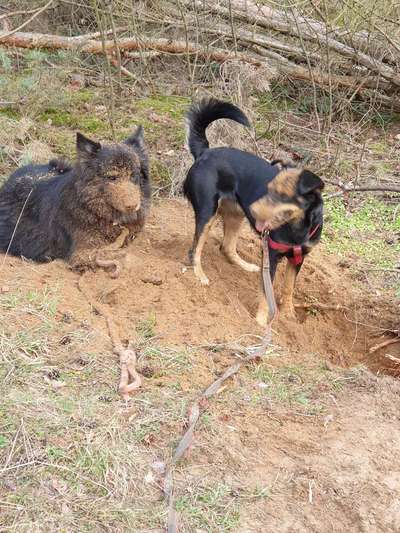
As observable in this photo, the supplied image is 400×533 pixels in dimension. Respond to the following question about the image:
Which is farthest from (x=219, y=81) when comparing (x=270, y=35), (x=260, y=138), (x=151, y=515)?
(x=151, y=515)

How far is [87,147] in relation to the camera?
18.9ft

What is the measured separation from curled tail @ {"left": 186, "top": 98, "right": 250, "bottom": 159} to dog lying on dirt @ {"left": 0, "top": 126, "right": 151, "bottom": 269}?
498 millimetres

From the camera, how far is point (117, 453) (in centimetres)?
352

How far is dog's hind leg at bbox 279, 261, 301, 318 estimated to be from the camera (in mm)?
5875

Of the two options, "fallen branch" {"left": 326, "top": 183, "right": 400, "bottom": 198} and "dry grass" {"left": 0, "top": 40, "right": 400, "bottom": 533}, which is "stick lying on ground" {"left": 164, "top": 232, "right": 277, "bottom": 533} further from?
"fallen branch" {"left": 326, "top": 183, "right": 400, "bottom": 198}

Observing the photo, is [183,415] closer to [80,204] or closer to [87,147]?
[80,204]

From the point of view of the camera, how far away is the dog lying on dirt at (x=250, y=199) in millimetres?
5262

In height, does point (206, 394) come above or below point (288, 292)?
above

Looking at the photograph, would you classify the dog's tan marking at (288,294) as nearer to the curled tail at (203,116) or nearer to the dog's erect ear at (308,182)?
the dog's erect ear at (308,182)

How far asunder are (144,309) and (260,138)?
4714 millimetres

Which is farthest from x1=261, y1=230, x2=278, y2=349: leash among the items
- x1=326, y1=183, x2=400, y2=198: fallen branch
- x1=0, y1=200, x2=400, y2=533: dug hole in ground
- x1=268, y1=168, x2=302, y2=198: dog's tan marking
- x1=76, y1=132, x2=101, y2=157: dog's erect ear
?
x1=326, y1=183, x2=400, y2=198: fallen branch

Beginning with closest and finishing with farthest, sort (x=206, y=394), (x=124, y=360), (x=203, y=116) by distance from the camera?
(x=206, y=394) < (x=124, y=360) < (x=203, y=116)

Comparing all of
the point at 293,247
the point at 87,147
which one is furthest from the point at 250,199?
the point at 87,147

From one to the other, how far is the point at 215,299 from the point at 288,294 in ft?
2.30
